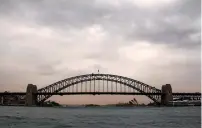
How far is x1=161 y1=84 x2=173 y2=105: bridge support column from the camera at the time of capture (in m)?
159

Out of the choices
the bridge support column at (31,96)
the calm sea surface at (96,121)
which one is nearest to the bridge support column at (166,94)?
the bridge support column at (31,96)

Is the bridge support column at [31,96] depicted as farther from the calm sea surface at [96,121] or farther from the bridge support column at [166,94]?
the calm sea surface at [96,121]

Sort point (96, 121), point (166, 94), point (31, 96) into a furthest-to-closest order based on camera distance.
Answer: point (166, 94) < point (31, 96) < point (96, 121)

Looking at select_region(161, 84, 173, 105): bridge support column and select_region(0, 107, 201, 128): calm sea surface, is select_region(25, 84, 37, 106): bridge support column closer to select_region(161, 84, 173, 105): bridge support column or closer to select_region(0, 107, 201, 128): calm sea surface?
select_region(161, 84, 173, 105): bridge support column

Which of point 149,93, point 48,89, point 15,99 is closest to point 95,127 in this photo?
point 149,93

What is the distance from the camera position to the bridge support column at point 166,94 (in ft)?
521

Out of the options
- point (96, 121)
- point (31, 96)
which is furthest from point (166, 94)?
point (96, 121)

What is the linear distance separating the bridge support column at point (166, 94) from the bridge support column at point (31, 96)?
4907 centimetres

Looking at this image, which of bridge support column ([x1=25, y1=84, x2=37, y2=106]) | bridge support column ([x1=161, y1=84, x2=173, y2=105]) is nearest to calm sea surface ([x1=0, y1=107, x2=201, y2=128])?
bridge support column ([x1=25, y1=84, x2=37, y2=106])

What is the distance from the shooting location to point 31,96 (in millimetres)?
158250

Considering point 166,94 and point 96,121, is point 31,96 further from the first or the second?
point 96,121

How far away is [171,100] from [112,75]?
2447cm

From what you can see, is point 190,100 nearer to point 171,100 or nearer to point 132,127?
point 171,100

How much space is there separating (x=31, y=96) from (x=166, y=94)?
51.0 meters
